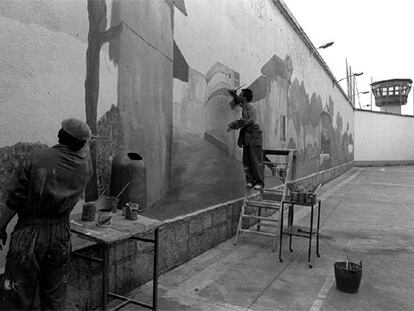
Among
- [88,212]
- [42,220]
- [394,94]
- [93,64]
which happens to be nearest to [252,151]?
[93,64]

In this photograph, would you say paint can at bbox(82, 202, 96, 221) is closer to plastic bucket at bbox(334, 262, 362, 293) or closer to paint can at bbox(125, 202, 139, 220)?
paint can at bbox(125, 202, 139, 220)

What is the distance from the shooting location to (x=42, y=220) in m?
2.48

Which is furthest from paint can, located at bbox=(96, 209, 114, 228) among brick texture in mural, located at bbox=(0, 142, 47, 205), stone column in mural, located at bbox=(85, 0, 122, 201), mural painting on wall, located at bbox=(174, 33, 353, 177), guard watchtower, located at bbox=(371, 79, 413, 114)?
guard watchtower, located at bbox=(371, 79, 413, 114)

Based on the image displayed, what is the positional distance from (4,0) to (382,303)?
4529mm

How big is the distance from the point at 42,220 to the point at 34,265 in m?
0.30

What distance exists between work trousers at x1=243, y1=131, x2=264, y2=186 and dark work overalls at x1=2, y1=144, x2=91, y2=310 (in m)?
4.19

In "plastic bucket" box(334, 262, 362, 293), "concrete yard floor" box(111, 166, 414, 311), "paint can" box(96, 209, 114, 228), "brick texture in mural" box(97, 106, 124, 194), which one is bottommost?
"concrete yard floor" box(111, 166, 414, 311)

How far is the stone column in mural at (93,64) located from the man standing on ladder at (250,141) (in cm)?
310

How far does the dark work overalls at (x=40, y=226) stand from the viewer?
2.39 m

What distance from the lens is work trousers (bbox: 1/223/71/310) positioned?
2389 mm

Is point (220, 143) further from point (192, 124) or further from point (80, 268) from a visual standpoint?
point (80, 268)

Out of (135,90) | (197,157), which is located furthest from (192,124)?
(135,90)

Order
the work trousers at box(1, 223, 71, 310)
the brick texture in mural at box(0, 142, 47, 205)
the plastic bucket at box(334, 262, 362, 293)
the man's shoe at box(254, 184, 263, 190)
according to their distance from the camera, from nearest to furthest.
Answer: the work trousers at box(1, 223, 71, 310) → the brick texture in mural at box(0, 142, 47, 205) → the plastic bucket at box(334, 262, 362, 293) → the man's shoe at box(254, 184, 263, 190)

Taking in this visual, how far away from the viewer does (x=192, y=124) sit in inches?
214
